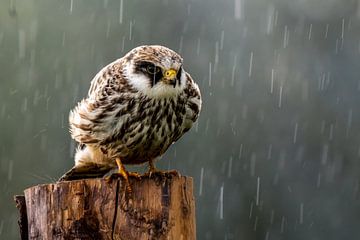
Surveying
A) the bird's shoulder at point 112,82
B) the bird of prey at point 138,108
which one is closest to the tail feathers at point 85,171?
the bird of prey at point 138,108

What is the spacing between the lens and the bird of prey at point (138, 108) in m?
5.76

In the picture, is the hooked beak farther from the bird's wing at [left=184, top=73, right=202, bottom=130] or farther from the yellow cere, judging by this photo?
the bird's wing at [left=184, top=73, right=202, bottom=130]

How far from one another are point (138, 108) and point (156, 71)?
28 cm

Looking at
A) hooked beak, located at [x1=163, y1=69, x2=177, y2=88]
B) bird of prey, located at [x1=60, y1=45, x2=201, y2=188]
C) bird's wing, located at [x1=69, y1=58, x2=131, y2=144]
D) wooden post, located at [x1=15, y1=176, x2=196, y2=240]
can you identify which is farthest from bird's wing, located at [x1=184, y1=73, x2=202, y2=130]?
wooden post, located at [x1=15, y1=176, x2=196, y2=240]

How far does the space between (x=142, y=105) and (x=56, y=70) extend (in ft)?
20.9

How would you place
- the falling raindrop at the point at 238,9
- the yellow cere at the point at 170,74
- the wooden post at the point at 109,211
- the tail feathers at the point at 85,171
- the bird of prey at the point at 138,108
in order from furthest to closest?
1. the falling raindrop at the point at 238,9
2. the tail feathers at the point at 85,171
3. the bird of prey at the point at 138,108
4. the yellow cere at the point at 170,74
5. the wooden post at the point at 109,211

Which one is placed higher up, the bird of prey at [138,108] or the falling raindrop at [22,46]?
the falling raindrop at [22,46]

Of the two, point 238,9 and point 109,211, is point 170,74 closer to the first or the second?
point 109,211

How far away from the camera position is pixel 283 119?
1297 centimetres

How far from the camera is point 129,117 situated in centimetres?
586

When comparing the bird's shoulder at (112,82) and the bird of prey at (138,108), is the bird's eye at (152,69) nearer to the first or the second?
the bird of prey at (138,108)

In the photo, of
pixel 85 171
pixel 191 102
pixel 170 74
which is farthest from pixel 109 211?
pixel 85 171

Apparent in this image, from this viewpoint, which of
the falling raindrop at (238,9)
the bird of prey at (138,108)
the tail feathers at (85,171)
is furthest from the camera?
the falling raindrop at (238,9)

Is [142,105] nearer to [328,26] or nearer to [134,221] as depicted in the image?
[134,221]
